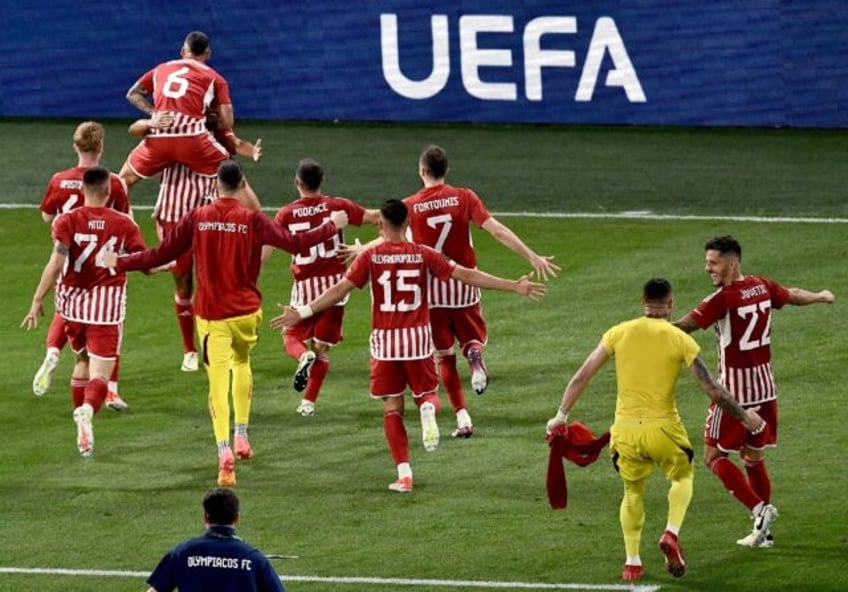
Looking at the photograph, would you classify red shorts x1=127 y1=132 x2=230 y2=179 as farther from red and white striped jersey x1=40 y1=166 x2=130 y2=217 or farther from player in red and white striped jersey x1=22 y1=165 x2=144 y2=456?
player in red and white striped jersey x1=22 y1=165 x2=144 y2=456

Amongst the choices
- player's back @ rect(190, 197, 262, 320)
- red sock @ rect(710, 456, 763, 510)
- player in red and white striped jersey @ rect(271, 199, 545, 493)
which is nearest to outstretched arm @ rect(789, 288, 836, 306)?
red sock @ rect(710, 456, 763, 510)

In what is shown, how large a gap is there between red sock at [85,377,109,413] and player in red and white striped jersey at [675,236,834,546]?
5163 millimetres

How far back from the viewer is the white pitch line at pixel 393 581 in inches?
559

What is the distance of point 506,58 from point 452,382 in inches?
553

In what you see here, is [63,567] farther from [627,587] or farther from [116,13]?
[116,13]

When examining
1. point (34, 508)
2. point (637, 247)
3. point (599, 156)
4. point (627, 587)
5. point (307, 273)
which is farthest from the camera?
point (599, 156)

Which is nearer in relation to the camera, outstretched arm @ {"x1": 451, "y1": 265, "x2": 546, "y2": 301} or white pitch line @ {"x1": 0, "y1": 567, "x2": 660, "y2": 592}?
white pitch line @ {"x1": 0, "y1": 567, "x2": 660, "y2": 592}

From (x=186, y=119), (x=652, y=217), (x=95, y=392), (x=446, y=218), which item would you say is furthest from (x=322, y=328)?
(x=652, y=217)

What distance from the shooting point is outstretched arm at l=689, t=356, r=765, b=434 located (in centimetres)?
1401

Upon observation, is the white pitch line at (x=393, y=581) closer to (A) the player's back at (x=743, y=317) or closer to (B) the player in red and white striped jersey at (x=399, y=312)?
(A) the player's back at (x=743, y=317)

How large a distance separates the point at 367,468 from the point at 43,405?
387 centimetres

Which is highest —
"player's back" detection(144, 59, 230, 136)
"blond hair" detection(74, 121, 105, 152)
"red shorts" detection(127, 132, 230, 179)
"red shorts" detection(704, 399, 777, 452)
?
"player's back" detection(144, 59, 230, 136)

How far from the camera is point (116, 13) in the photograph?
33281 mm

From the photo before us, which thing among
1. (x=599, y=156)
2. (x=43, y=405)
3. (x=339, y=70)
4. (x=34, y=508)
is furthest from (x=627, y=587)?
(x=339, y=70)
